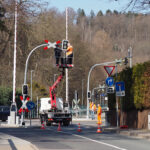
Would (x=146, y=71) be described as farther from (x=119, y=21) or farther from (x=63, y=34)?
(x=119, y=21)

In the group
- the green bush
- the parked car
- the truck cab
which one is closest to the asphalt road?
the green bush

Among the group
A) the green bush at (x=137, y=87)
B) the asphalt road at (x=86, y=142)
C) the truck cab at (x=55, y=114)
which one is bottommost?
the asphalt road at (x=86, y=142)

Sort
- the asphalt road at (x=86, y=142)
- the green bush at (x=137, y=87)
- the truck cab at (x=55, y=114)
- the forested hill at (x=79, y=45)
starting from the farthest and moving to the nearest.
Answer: the forested hill at (x=79, y=45) < the truck cab at (x=55, y=114) < the green bush at (x=137, y=87) < the asphalt road at (x=86, y=142)

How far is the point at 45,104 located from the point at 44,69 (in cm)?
2995

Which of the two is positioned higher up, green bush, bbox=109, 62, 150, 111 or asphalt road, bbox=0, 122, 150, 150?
green bush, bbox=109, 62, 150, 111

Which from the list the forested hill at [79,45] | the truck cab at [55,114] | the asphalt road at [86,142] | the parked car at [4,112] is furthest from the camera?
the forested hill at [79,45]

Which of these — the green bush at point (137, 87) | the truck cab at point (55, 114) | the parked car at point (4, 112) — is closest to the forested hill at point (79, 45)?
the parked car at point (4, 112)

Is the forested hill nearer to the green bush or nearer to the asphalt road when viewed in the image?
the green bush

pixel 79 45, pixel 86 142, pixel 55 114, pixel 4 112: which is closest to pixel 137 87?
pixel 55 114

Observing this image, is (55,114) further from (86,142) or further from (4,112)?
(86,142)

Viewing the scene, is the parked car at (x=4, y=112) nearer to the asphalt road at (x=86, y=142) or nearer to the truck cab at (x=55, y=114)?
the truck cab at (x=55, y=114)

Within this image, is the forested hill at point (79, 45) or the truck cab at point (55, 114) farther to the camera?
the forested hill at point (79, 45)

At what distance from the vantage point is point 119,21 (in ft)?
317

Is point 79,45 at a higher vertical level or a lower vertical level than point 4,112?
higher
